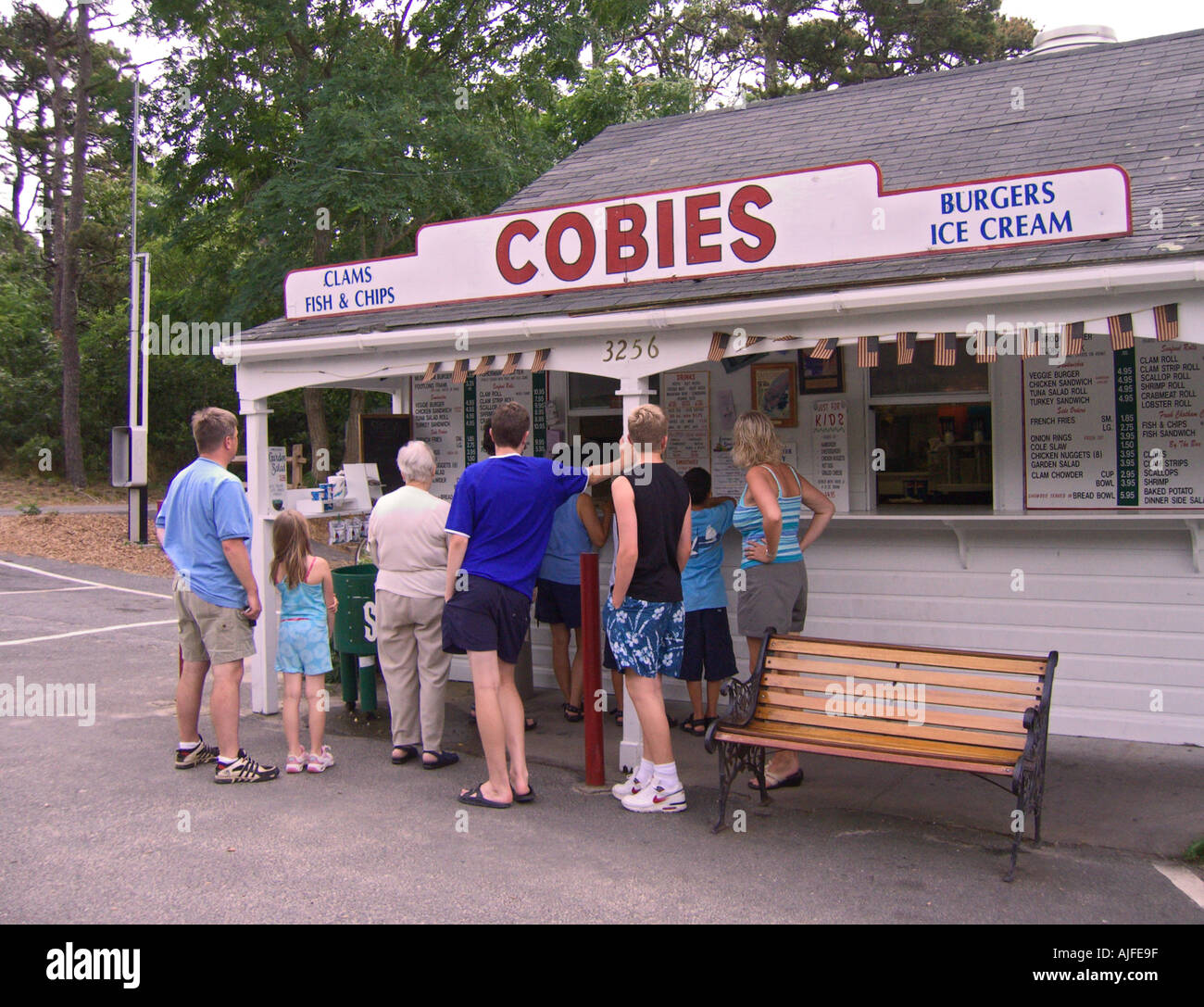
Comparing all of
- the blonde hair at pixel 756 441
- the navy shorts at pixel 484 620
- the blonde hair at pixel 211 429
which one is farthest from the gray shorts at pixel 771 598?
the blonde hair at pixel 211 429

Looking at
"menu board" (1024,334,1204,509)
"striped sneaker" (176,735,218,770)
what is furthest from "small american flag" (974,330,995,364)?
"striped sneaker" (176,735,218,770)

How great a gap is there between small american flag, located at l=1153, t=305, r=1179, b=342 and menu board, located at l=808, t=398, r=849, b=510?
Result: 102 inches

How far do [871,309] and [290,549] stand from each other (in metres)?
3.42

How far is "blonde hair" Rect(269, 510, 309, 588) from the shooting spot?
5.90 meters

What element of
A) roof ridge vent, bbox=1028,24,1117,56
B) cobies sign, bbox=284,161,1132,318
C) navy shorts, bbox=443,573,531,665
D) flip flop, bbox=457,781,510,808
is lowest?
flip flop, bbox=457,781,510,808

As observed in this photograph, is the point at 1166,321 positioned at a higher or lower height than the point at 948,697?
higher

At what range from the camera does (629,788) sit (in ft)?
18.0

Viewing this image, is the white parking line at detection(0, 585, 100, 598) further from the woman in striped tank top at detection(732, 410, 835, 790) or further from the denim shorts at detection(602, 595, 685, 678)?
the woman in striped tank top at detection(732, 410, 835, 790)

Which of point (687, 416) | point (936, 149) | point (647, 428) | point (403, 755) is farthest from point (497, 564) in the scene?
point (936, 149)

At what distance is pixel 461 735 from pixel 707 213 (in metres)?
3.67

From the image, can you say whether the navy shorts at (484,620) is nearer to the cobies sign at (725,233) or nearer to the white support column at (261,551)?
the cobies sign at (725,233)

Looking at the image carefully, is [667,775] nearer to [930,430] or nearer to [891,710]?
[891,710]

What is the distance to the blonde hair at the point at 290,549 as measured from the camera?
5.90 meters
